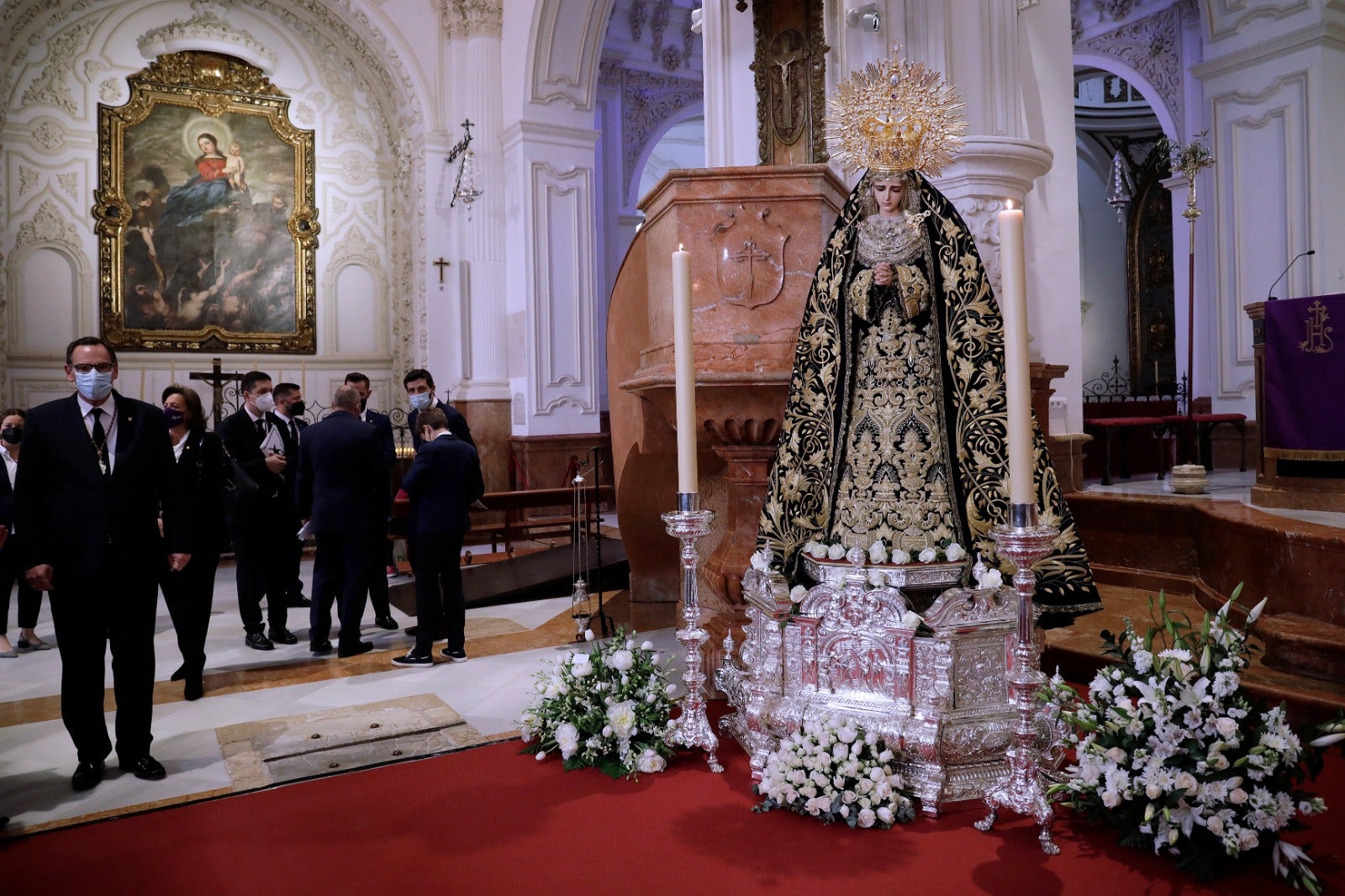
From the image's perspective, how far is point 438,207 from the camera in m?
12.2

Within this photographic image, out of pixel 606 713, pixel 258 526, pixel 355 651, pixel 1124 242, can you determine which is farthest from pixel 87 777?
pixel 1124 242

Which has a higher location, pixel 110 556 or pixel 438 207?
pixel 438 207

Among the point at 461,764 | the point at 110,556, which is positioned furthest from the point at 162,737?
the point at 461,764

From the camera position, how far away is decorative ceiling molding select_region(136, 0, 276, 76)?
1149cm

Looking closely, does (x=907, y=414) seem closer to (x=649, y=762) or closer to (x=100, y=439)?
(x=649, y=762)

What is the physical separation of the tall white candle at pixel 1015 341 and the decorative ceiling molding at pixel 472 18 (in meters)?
11.0

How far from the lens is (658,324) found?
4.35 metres

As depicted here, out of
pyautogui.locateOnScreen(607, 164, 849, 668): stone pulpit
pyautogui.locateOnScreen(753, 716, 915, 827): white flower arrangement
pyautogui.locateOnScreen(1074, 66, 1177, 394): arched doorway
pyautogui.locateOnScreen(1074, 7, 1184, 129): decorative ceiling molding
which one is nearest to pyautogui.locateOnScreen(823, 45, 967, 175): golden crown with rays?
pyautogui.locateOnScreen(607, 164, 849, 668): stone pulpit

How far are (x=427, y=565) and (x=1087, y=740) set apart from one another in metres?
3.58

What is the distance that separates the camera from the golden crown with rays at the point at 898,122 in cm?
332

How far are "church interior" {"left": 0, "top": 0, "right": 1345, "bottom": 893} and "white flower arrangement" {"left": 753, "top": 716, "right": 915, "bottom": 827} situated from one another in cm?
10

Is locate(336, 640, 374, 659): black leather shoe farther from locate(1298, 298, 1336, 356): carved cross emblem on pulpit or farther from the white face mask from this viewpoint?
locate(1298, 298, 1336, 356): carved cross emblem on pulpit

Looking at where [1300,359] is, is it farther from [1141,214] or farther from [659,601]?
[1141,214]

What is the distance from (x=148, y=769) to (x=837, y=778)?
2610 millimetres
